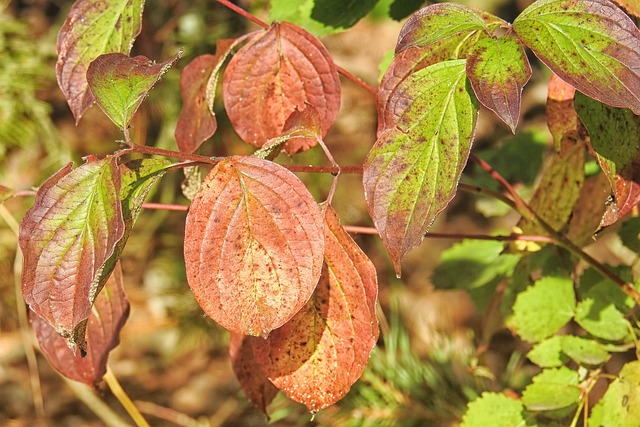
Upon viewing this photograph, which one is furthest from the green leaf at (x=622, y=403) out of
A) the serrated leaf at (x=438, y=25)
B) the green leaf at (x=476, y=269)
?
the serrated leaf at (x=438, y=25)

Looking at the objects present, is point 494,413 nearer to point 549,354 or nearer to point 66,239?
point 549,354

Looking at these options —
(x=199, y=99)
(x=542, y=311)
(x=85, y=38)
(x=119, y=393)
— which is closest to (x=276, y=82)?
(x=199, y=99)

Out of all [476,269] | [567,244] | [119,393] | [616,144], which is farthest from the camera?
[119,393]

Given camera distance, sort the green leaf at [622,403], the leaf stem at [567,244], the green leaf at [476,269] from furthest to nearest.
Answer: the green leaf at [476,269] → the leaf stem at [567,244] → the green leaf at [622,403]

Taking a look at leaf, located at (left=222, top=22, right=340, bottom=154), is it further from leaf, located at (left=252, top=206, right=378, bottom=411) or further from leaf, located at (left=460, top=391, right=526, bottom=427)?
leaf, located at (left=460, top=391, right=526, bottom=427)

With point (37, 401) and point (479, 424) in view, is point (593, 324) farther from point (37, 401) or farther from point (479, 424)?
point (37, 401)

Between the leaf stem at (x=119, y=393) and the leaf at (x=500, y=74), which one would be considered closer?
the leaf at (x=500, y=74)

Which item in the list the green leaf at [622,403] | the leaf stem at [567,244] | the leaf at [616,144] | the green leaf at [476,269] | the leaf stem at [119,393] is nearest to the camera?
the leaf at [616,144]

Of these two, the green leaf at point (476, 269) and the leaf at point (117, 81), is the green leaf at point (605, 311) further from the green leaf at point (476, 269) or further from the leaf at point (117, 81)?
the leaf at point (117, 81)
